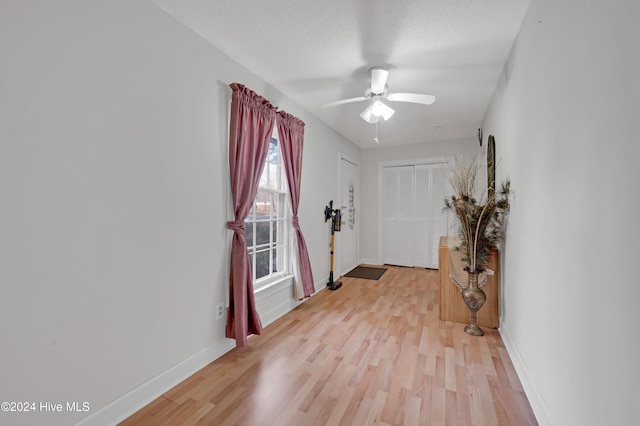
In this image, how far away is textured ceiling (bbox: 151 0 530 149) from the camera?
5.94 feet

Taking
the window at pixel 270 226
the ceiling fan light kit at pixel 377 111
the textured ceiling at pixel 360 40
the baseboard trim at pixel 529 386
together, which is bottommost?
the baseboard trim at pixel 529 386

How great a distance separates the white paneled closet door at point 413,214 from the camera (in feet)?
17.6

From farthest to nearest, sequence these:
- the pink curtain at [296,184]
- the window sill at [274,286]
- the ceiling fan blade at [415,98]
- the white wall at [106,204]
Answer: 1. the pink curtain at [296,184]
2. the window sill at [274,286]
3. the ceiling fan blade at [415,98]
4. the white wall at [106,204]

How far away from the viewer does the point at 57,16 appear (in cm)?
137

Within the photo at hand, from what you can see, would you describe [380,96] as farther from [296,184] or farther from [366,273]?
[366,273]

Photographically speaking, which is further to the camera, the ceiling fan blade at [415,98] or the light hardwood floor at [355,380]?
the ceiling fan blade at [415,98]

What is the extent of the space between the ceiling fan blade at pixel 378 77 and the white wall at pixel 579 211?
0.99 metres

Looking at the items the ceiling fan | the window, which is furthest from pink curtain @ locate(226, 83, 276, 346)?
the ceiling fan

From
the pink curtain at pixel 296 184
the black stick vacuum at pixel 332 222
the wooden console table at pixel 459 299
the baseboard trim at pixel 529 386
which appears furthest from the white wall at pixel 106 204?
the wooden console table at pixel 459 299

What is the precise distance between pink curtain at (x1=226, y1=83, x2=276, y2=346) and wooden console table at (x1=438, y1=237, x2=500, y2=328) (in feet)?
6.55

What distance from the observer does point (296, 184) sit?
3262 millimetres

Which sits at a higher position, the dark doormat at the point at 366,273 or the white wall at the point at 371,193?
the white wall at the point at 371,193

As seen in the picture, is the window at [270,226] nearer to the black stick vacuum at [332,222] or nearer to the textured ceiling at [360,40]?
the textured ceiling at [360,40]

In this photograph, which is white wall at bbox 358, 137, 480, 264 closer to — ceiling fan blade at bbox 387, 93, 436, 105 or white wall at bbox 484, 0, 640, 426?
ceiling fan blade at bbox 387, 93, 436, 105
